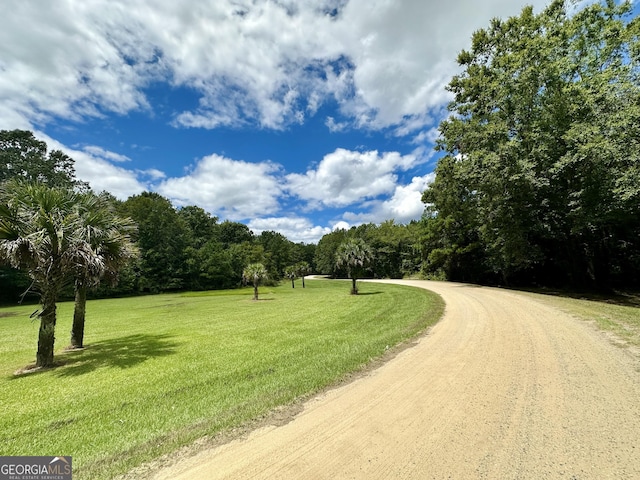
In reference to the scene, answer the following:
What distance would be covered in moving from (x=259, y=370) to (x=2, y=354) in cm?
954

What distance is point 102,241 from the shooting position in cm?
860

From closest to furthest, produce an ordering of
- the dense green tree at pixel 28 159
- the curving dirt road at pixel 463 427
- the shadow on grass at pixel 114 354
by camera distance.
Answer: the curving dirt road at pixel 463 427, the shadow on grass at pixel 114 354, the dense green tree at pixel 28 159

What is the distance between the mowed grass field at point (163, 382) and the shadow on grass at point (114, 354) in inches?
1.4

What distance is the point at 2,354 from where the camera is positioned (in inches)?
371

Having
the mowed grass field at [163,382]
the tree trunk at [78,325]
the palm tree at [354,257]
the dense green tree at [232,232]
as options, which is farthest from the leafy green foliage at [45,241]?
the dense green tree at [232,232]

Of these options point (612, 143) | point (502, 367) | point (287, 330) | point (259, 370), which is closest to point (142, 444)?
point (259, 370)

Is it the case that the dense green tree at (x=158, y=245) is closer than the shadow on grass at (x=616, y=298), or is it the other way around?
the shadow on grass at (x=616, y=298)

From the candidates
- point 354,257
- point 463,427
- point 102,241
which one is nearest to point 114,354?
point 102,241

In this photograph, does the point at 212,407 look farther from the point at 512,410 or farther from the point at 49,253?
the point at 49,253

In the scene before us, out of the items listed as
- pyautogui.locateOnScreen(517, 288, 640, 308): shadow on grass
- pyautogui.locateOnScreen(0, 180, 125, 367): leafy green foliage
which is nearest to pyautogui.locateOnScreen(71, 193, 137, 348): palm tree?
pyautogui.locateOnScreen(0, 180, 125, 367): leafy green foliage

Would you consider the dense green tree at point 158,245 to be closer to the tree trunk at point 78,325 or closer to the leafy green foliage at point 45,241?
the tree trunk at point 78,325
